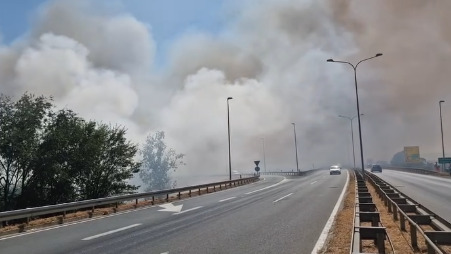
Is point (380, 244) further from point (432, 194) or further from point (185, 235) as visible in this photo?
point (432, 194)

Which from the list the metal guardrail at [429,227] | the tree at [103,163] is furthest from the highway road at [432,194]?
the tree at [103,163]

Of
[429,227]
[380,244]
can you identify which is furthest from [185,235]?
[429,227]

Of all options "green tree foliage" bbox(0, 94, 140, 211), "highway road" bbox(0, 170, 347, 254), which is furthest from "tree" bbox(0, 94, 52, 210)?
"highway road" bbox(0, 170, 347, 254)

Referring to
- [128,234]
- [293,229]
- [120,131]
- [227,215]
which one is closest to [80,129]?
[120,131]

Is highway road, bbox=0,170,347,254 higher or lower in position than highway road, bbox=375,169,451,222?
higher

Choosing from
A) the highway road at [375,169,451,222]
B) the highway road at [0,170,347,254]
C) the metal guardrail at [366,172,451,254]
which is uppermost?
the metal guardrail at [366,172,451,254]

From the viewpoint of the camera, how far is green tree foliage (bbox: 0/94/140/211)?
2762 cm

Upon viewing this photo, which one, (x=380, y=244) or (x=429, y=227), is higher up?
(x=380, y=244)

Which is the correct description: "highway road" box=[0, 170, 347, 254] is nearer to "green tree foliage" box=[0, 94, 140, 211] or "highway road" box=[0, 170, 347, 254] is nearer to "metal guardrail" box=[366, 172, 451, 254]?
"metal guardrail" box=[366, 172, 451, 254]

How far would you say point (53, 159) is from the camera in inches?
1113

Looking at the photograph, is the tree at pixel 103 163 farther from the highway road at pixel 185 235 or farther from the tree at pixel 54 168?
the highway road at pixel 185 235

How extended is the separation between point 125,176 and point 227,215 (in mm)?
17942

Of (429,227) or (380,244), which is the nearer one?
A: (380,244)

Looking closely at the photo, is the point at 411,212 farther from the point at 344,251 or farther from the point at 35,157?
the point at 35,157
